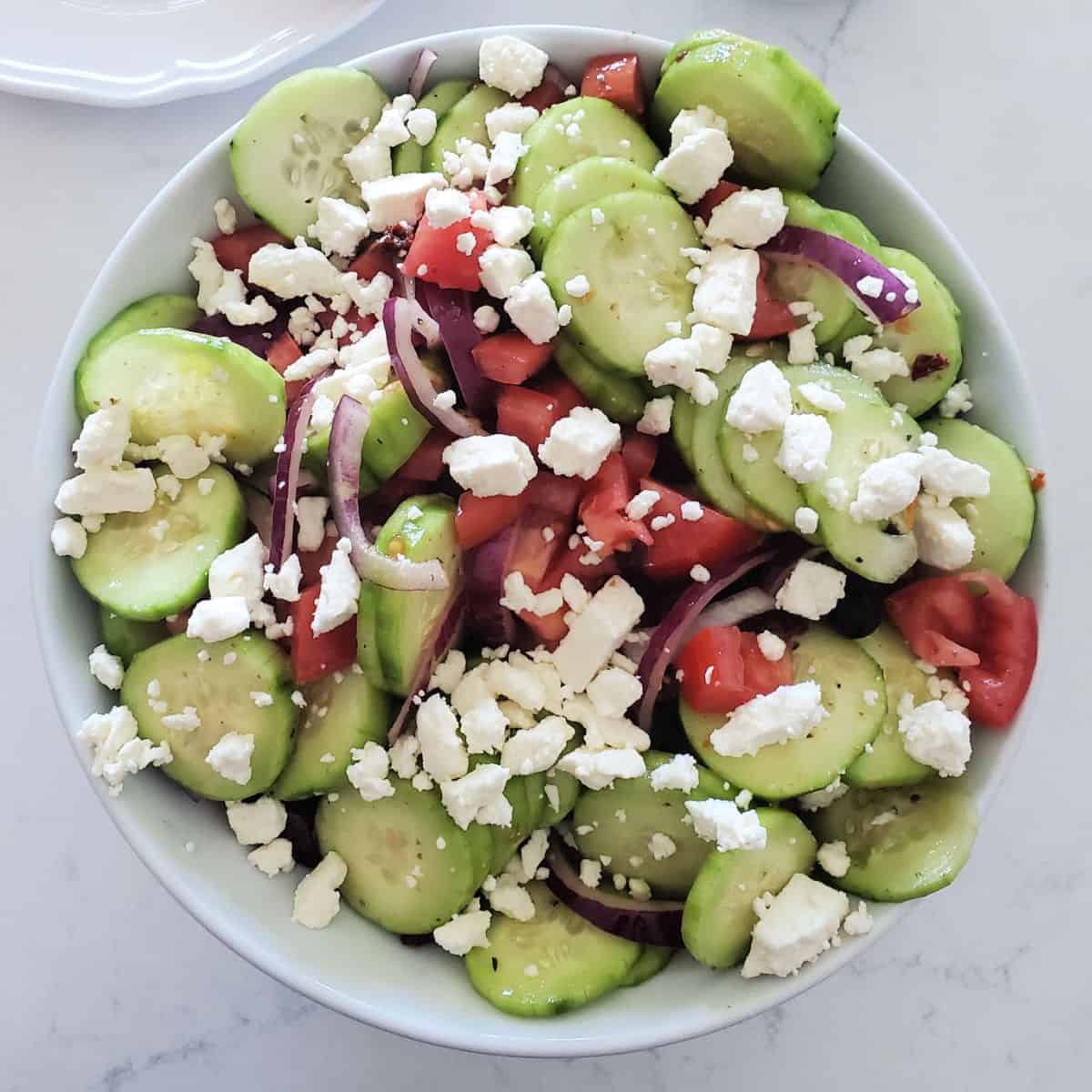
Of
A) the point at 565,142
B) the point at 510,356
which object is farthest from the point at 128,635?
the point at 565,142

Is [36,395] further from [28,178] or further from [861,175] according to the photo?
[861,175]

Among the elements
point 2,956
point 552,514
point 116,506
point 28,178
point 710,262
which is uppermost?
point 710,262

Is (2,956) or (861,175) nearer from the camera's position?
(861,175)

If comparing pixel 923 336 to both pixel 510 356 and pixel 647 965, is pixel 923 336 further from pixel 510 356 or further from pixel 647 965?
pixel 647 965

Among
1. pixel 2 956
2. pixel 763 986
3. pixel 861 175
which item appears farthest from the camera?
pixel 2 956

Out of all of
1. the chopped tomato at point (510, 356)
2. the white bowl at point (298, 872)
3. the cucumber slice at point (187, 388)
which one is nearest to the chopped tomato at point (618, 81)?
the white bowl at point (298, 872)

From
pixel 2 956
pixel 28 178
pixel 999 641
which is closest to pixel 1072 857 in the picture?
pixel 999 641

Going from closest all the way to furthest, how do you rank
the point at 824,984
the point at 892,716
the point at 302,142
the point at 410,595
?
the point at 410,595 < the point at 892,716 < the point at 302,142 < the point at 824,984
